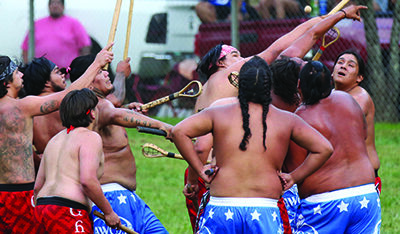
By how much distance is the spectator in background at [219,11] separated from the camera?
11.9 metres

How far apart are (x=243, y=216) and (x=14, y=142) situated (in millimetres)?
1961

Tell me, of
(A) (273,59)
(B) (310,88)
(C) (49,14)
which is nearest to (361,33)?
(C) (49,14)

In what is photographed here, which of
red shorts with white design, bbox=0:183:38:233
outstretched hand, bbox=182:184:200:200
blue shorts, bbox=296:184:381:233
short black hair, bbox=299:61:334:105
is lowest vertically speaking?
red shorts with white design, bbox=0:183:38:233

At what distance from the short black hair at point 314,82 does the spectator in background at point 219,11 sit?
7.18 meters

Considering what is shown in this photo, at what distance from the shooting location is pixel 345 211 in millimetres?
4652

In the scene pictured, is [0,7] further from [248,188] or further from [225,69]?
[248,188]

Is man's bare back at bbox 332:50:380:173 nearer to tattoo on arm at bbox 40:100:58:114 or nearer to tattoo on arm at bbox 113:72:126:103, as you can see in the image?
tattoo on arm at bbox 113:72:126:103

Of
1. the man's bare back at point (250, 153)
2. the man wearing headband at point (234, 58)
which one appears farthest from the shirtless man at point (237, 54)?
the man's bare back at point (250, 153)

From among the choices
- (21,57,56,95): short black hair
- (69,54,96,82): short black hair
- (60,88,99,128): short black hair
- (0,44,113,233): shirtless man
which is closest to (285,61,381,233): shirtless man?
(60,88,99,128): short black hair

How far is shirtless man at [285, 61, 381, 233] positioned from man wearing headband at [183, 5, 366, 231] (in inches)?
27.4

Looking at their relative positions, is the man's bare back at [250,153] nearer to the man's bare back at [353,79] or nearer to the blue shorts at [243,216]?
A: the blue shorts at [243,216]

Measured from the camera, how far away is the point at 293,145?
4.83m

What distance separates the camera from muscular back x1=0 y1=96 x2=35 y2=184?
5176 millimetres

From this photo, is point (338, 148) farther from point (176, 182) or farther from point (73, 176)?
point (176, 182)
